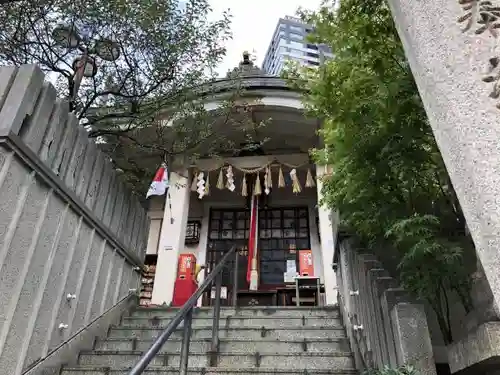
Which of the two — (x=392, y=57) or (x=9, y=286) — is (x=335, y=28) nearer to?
(x=392, y=57)

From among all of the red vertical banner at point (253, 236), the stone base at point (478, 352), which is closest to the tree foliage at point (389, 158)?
the stone base at point (478, 352)

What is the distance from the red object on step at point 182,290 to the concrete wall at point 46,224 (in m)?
3.11

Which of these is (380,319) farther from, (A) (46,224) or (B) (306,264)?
(B) (306,264)

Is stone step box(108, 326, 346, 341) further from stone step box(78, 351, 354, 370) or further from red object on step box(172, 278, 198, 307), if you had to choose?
red object on step box(172, 278, 198, 307)

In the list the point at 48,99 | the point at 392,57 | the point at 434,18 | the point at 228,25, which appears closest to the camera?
the point at 434,18

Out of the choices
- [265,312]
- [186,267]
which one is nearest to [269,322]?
[265,312]

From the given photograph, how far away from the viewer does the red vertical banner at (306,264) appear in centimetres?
827

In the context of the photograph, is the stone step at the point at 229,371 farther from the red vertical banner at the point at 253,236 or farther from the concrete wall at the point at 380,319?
the red vertical banner at the point at 253,236

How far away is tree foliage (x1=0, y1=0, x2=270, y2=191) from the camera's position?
4.21 m

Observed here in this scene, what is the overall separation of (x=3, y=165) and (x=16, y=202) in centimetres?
28

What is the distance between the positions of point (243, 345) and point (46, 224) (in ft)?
6.64

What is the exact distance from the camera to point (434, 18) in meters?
Result: 1.34

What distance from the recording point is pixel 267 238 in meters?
9.42

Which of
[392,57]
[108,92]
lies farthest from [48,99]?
[392,57]
